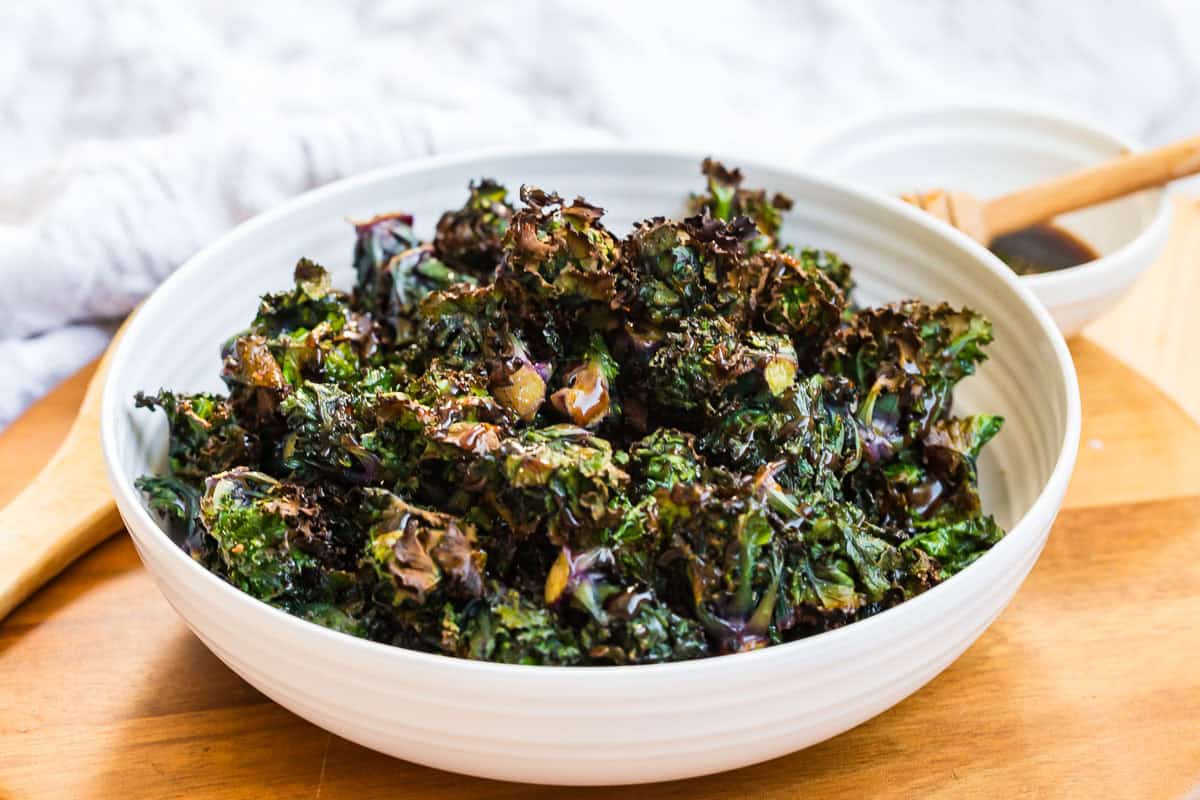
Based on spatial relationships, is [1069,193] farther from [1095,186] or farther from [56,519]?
[56,519]

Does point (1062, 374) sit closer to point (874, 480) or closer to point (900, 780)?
point (874, 480)

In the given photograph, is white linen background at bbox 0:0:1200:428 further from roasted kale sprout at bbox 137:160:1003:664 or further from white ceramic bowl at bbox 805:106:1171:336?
roasted kale sprout at bbox 137:160:1003:664

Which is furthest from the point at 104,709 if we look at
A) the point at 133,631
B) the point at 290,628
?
the point at 290,628

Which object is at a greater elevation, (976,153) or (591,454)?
(591,454)

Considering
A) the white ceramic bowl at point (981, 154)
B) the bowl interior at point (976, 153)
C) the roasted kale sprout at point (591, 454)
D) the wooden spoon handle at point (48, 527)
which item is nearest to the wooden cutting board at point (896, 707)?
the wooden spoon handle at point (48, 527)

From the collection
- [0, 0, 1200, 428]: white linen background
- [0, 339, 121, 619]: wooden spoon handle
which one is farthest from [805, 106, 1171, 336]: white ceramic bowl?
[0, 339, 121, 619]: wooden spoon handle

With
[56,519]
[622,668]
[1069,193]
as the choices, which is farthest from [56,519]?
[1069,193]
